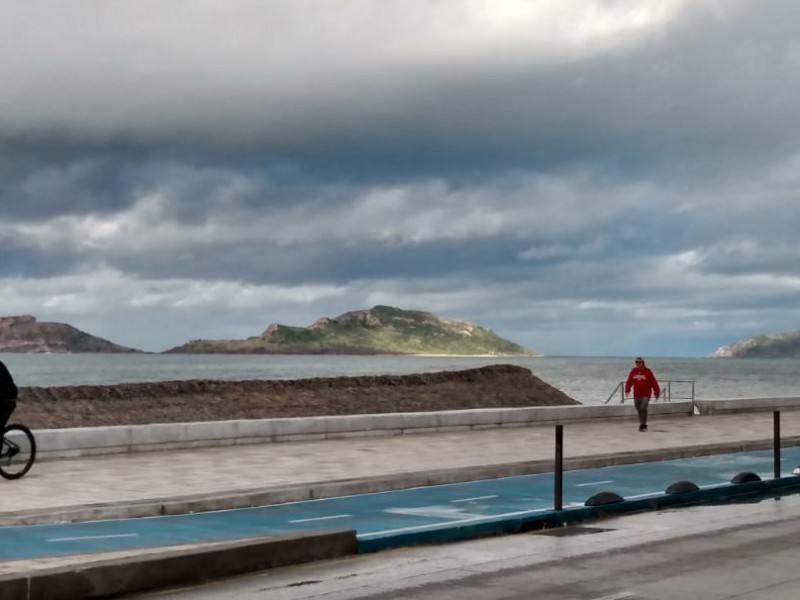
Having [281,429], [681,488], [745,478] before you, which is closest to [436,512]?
[681,488]

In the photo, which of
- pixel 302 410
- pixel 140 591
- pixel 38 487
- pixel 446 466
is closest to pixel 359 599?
pixel 140 591

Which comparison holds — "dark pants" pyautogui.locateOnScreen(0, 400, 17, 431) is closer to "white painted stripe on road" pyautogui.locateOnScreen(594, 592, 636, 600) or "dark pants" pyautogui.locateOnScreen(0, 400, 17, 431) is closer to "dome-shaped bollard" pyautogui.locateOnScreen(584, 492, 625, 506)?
"dome-shaped bollard" pyautogui.locateOnScreen(584, 492, 625, 506)

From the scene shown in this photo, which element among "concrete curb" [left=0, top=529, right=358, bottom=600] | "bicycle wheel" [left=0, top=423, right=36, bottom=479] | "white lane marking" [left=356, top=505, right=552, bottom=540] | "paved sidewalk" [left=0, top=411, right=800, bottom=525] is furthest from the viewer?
"bicycle wheel" [left=0, top=423, right=36, bottom=479]

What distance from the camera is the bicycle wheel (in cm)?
1614

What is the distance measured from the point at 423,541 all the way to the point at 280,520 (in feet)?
6.60

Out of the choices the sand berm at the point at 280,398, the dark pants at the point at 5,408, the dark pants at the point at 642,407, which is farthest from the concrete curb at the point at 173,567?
the sand berm at the point at 280,398

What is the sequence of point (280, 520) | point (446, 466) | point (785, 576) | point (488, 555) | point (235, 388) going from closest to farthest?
1. point (785, 576)
2. point (488, 555)
3. point (280, 520)
4. point (446, 466)
5. point (235, 388)

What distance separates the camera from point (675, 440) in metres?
24.8

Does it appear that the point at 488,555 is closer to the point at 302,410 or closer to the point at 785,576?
the point at 785,576

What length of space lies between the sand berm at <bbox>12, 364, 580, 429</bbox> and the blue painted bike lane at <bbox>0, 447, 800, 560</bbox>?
35559mm

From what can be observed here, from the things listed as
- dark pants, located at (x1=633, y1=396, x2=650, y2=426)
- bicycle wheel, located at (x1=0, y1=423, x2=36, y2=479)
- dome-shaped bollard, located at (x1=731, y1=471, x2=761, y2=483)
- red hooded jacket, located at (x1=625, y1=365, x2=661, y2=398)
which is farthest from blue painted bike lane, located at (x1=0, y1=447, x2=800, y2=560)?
red hooded jacket, located at (x1=625, y1=365, x2=661, y2=398)

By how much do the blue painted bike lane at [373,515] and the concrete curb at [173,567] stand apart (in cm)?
73

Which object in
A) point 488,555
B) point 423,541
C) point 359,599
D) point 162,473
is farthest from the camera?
point 162,473

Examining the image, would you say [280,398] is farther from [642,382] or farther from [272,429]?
[272,429]
